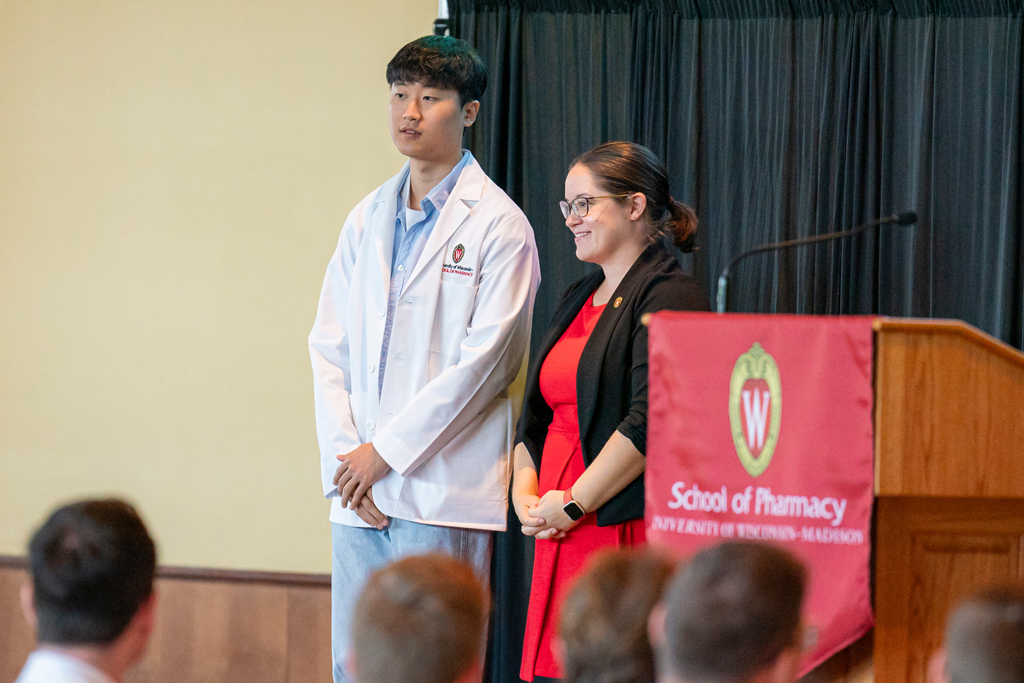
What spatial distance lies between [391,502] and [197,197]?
65.4 inches

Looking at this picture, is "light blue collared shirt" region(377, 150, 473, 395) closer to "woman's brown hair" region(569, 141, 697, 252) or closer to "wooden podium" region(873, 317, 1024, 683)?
"woman's brown hair" region(569, 141, 697, 252)

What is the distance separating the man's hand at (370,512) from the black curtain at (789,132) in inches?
30.0

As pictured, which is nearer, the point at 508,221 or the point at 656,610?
the point at 656,610

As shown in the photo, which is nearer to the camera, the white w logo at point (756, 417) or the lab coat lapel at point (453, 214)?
the white w logo at point (756, 417)

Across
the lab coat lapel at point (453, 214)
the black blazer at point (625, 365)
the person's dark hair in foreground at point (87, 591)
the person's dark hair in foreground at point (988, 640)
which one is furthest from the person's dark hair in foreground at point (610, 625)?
the lab coat lapel at point (453, 214)

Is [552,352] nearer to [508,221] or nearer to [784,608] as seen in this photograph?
[508,221]

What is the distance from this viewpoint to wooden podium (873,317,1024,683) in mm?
1852

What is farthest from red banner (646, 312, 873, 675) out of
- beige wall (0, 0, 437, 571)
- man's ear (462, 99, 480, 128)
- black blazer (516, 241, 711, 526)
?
beige wall (0, 0, 437, 571)

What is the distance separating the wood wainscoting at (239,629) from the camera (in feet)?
11.5

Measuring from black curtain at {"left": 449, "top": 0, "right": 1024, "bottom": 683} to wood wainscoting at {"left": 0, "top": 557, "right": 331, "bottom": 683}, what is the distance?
0.70m

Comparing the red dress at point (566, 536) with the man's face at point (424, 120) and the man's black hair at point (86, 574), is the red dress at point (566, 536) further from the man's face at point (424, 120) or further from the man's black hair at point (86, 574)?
the man's black hair at point (86, 574)

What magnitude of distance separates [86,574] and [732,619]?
0.86m

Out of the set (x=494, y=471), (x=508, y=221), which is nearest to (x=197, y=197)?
(x=508, y=221)

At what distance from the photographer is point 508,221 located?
2.70 m
